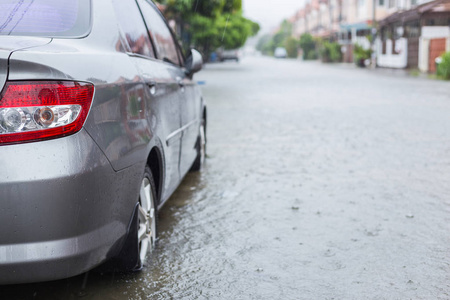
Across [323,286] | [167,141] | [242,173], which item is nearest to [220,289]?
[323,286]

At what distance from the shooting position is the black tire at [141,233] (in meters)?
3.30

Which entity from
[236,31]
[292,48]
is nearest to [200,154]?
[236,31]

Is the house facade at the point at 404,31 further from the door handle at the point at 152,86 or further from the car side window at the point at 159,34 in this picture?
the door handle at the point at 152,86

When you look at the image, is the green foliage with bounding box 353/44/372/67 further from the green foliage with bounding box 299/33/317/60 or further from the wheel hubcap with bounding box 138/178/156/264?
the wheel hubcap with bounding box 138/178/156/264

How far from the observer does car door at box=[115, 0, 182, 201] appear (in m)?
3.66

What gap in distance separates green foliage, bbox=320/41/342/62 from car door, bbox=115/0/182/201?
5166cm

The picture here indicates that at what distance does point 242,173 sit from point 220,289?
10.9 feet

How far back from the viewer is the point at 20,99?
2.50 m

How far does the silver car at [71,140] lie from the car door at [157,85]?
27mm

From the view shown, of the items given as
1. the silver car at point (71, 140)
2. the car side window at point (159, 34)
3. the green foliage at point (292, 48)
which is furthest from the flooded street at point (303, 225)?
the green foliage at point (292, 48)

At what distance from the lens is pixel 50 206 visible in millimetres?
2533

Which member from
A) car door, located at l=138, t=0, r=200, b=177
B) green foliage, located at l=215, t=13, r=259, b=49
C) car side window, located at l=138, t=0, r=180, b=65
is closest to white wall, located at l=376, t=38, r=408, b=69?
green foliage, located at l=215, t=13, r=259, b=49

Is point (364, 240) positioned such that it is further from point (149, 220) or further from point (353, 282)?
point (149, 220)

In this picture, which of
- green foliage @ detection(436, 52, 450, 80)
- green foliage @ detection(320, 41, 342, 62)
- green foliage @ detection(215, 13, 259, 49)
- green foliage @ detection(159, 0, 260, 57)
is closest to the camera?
green foliage @ detection(436, 52, 450, 80)
